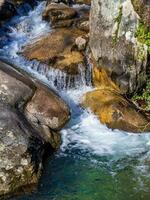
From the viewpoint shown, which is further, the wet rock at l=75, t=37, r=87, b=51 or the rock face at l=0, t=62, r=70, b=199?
the wet rock at l=75, t=37, r=87, b=51

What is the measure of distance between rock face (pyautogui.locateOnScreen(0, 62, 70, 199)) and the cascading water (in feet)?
1.06

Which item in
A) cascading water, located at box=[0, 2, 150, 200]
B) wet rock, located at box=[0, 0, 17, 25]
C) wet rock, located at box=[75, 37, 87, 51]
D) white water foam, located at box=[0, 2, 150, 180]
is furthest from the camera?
wet rock, located at box=[0, 0, 17, 25]

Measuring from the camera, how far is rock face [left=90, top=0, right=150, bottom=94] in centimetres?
1147

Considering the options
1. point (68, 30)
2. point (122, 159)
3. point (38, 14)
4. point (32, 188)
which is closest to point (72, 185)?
point (32, 188)

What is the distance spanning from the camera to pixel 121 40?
11.8m

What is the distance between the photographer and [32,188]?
9344 millimetres

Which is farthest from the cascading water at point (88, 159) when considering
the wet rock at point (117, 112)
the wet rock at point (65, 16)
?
the wet rock at point (65, 16)

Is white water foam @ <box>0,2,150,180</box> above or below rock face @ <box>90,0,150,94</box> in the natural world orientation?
below

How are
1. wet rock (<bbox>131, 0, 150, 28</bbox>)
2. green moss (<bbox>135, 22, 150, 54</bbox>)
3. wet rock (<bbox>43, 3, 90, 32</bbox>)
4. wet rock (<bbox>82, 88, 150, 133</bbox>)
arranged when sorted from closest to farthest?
wet rock (<bbox>131, 0, 150, 28</bbox>) → green moss (<bbox>135, 22, 150, 54</bbox>) → wet rock (<bbox>82, 88, 150, 133</bbox>) → wet rock (<bbox>43, 3, 90, 32</bbox>)

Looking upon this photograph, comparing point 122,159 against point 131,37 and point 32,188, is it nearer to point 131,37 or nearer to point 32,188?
point 32,188

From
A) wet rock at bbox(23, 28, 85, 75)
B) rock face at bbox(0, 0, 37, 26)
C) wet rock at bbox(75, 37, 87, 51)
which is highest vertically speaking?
wet rock at bbox(75, 37, 87, 51)

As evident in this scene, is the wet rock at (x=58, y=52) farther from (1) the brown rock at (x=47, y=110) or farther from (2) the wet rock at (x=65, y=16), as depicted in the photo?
(1) the brown rock at (x=47, y=110)

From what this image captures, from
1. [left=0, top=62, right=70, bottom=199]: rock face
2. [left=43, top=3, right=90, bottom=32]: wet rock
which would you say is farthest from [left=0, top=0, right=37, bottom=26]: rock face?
[left=0, top=62, right=70, bottom=199]: rock face

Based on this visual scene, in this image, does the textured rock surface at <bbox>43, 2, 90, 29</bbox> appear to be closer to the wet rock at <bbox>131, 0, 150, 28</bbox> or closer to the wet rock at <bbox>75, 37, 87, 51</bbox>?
the wet rock at <bbox>75, 37, 87, 51</bbox>
